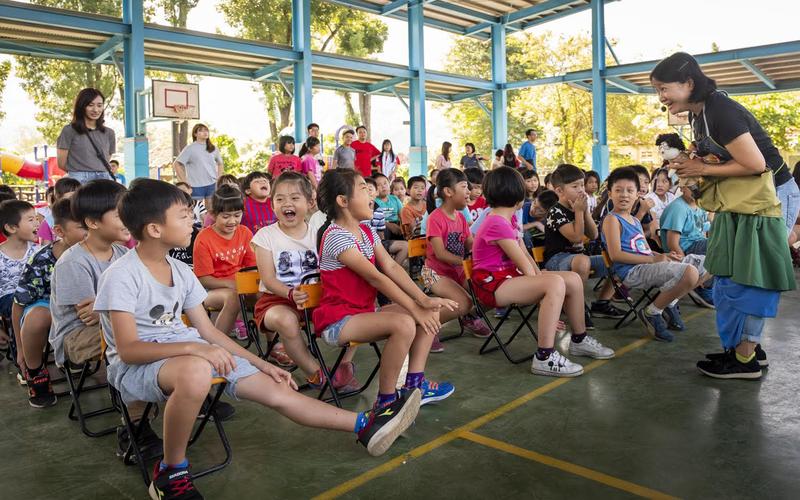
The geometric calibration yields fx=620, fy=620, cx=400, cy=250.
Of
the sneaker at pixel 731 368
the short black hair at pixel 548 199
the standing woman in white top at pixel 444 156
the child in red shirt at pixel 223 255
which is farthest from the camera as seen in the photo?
the standing woman in white top at pixel 444 156

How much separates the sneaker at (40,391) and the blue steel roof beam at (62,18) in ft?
28.1

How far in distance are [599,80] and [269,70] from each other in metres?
8.04

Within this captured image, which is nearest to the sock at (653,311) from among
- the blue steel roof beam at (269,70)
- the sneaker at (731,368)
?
the sneaker at (731,368)

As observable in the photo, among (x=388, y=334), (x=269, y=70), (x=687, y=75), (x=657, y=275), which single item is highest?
(x=269, y=70)

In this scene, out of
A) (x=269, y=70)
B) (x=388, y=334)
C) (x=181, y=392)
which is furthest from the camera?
(x=269, y=70)

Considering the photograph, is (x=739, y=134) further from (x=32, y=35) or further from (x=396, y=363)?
(x=32, y=35)

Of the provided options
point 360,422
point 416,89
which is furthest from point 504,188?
point 416,89

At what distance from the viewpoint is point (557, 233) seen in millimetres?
4852

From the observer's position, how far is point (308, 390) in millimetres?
3473

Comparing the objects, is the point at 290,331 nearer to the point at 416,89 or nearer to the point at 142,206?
the point at 142,206

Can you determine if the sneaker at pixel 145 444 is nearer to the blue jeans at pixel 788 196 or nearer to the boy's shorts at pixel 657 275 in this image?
the boy's shorts at pixel 657 275

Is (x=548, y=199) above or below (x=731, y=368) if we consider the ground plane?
above

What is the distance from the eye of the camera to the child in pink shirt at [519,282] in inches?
140

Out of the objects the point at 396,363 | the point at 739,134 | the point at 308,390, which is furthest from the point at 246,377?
the point at 739,134
